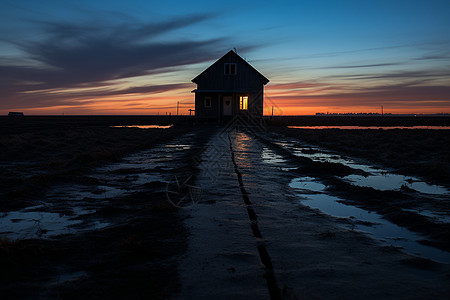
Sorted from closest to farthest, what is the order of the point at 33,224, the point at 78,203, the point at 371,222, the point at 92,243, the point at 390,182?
the point at 92,243
the point at 33,224
the point at 371,222
the point at 78,203
the point at 390,182

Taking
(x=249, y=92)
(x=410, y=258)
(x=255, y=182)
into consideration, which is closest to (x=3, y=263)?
(x=410, y=258)

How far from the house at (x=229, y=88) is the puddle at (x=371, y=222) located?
1215 inches

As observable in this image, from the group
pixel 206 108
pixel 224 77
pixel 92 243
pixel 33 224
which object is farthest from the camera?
pixel 206 108

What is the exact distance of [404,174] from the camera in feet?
34.2

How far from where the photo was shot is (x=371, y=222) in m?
5.35

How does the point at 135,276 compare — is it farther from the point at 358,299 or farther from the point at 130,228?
the point at 358,299

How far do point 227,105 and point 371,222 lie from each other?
118 feet

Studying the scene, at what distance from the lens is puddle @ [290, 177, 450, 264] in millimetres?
4106

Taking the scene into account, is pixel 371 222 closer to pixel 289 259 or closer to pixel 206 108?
pixel 289 259

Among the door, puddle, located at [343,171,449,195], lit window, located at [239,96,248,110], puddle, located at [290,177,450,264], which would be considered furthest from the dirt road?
the door

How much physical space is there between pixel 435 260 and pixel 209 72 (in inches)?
1438

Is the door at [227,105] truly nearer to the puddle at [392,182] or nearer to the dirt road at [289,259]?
the puddle at [392,182]

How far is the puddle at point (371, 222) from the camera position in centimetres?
411

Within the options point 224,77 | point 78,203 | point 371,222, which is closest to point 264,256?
point 371,222
